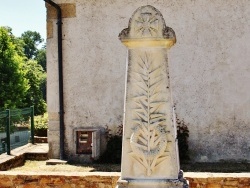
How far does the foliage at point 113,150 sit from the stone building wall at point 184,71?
10.2 inches

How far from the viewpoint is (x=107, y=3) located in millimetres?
9828

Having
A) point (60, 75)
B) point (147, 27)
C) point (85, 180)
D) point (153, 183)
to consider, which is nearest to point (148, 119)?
point (153, 183)

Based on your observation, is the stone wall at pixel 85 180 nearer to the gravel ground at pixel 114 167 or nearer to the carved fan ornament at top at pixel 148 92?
the carved fan ornament at top at pixel 148 92

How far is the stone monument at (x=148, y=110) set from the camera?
3.60 meters

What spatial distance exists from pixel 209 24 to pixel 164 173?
21.3ft

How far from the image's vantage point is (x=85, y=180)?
573cm

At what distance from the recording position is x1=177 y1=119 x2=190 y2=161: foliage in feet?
30.5

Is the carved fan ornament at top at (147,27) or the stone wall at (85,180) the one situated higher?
the carved fan ornament at top at (147,27)

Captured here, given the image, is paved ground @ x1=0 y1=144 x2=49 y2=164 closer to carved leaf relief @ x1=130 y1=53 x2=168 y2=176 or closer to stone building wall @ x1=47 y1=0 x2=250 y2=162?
stone building wall @ x1=47 y1=0 x2=250 y2=162

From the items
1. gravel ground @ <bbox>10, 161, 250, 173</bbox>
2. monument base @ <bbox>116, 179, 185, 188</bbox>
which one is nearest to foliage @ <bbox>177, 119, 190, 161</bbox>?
gravel ground @ <bbox>10, 161, 250, 173</bbox>

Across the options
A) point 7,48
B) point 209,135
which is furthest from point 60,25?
→ point 7,48

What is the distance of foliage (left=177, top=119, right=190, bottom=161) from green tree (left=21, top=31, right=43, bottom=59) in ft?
182

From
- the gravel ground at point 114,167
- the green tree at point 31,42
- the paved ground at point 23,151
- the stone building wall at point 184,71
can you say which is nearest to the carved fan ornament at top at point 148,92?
the gravel ground at point 114,167

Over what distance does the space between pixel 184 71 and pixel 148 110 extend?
5.99 m
